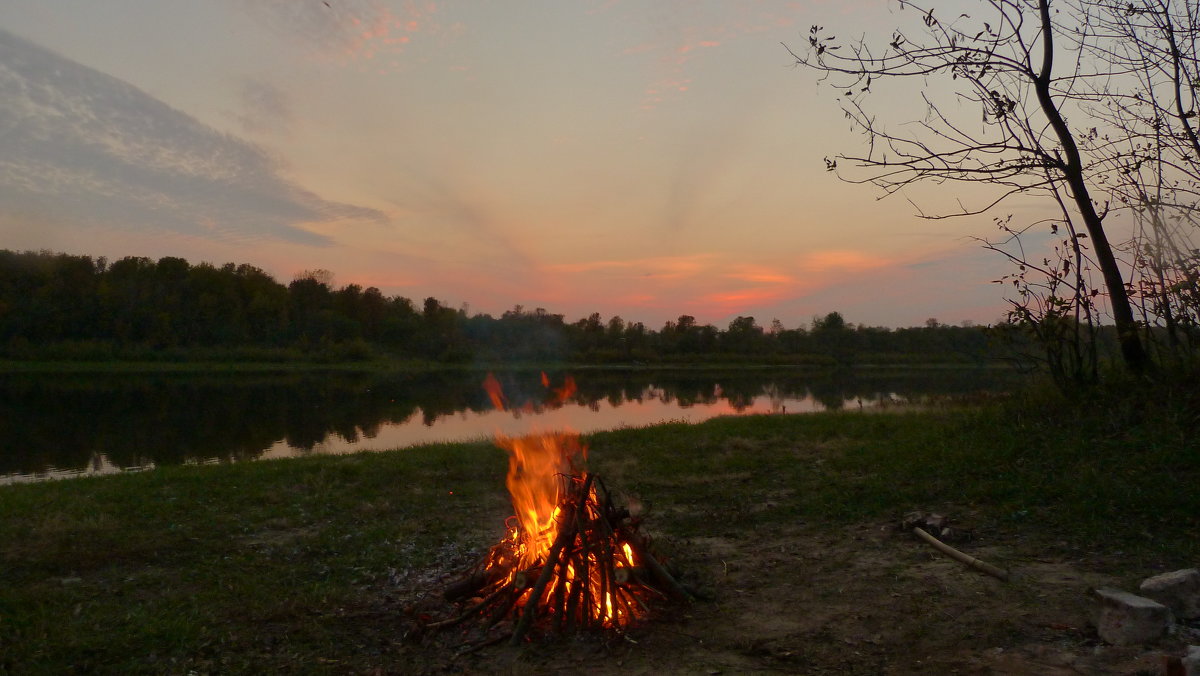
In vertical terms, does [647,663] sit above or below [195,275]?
below

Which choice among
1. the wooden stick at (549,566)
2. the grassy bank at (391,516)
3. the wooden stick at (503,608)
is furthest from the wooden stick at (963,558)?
the wooden stick at (503,608)

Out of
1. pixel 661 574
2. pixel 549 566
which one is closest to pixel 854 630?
pixel 661 574

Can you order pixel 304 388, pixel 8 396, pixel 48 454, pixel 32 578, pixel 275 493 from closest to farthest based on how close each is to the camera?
pixel 32 578 → pixel 275 493 → pixel 48 454 → pixel 8 396 → pixel 304 388

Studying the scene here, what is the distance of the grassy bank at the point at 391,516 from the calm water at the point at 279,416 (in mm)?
6501

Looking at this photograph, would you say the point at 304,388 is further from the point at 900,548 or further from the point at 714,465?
the point at 900,548

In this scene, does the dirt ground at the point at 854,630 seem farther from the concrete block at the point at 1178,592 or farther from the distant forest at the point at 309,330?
the distant forest at the point at 309,330

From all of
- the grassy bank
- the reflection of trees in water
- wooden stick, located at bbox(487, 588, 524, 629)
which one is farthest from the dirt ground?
the reflection of trees in water

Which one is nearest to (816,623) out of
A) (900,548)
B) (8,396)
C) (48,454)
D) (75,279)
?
(900,548)

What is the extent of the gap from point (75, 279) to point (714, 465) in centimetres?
8038

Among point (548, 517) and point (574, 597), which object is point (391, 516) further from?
point (574, 597)

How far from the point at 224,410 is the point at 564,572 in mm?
27503

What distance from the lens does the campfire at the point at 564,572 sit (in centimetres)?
505

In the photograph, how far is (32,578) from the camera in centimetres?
569

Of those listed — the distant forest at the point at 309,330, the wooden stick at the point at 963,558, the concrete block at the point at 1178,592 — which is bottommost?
the wooden stick at the point at 963,558
